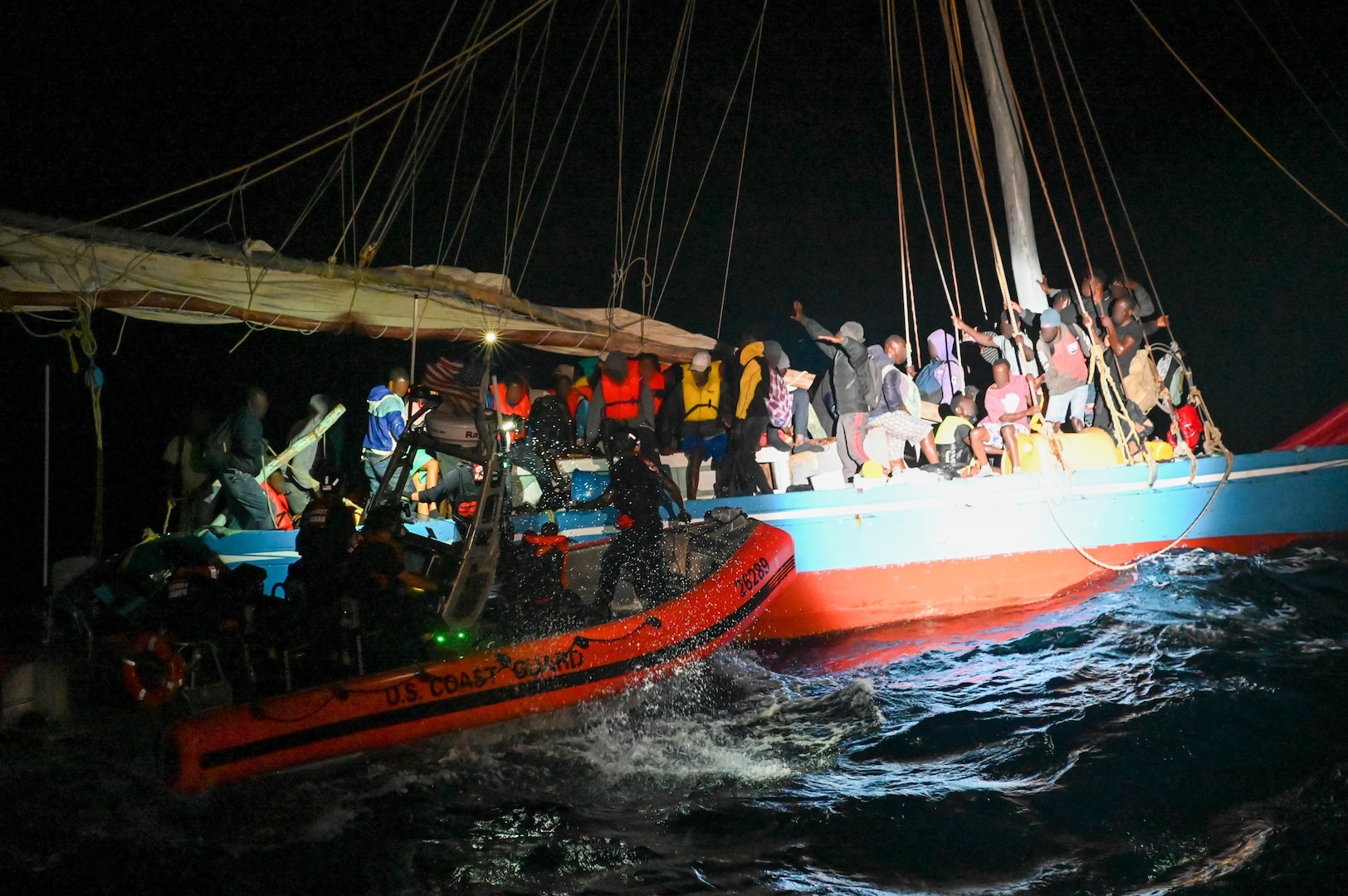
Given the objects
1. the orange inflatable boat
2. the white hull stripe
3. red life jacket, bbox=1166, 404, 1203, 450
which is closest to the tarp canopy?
the orange inflatable boat

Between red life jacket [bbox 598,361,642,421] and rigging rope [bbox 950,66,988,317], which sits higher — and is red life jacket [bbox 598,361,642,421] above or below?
below

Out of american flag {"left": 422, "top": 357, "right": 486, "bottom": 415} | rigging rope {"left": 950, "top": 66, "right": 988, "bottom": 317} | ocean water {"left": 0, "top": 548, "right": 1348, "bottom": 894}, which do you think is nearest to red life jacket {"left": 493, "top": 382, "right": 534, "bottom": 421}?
american flag {"left": 422, "top": 357, "right": 486, "bottom": 415}

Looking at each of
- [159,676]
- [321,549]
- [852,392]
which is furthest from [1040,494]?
[159,676]

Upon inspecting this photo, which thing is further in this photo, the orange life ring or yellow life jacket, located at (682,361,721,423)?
yellow life jacket, located at (682,361,721,423)

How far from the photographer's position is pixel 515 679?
555cm

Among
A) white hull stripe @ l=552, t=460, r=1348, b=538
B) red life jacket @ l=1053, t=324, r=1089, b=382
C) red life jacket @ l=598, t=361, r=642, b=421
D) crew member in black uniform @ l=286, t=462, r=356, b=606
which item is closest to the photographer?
crew member in black uniform @ l=286, t=462, r=356, b=606

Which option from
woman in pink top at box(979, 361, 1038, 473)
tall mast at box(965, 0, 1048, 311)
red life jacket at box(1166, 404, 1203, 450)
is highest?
tall mast at box(965, 0, 1048, 311)

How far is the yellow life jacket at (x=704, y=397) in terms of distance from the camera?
877 centimetres

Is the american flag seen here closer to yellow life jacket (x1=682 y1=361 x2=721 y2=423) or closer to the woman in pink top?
yellow life jacket (x1=682 y1=361 x2=721 y2=423)

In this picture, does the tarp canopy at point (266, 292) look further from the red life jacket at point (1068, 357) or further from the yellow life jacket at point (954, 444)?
the red life jacket at point (1068, 357)

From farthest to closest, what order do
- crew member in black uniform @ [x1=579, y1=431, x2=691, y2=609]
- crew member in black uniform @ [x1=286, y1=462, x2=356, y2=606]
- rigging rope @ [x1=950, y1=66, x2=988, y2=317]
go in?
rigging rope @ [x1=950, y1=66, x2=988, y2=317] < crew member in black uniform @ [x1=579, y1=431, x2=691, y2=609] < crew member in black uniform @ [x1=286, y1=462, x2=356, y2=606]

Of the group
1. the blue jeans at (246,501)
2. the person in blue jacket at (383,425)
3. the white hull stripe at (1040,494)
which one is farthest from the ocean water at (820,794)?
the person in blue jacket at (383,425)

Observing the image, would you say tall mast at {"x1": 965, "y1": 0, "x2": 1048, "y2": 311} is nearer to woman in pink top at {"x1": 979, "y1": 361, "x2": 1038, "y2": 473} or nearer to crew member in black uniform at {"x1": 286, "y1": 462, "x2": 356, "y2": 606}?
woman in pink top at {"x1": 979, "y1": 361, "x2": 1038, "y2": 473}

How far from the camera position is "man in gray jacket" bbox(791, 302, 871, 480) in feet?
28.2
